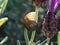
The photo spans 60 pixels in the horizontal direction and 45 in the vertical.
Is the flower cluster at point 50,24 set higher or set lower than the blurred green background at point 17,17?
higher

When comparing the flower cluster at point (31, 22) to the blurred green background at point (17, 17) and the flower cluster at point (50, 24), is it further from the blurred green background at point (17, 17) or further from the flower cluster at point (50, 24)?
the blurred green background at point (17, 17)

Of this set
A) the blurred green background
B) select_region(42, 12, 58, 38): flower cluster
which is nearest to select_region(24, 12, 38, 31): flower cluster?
select_region(42, 12, 58, 38): flower cluster

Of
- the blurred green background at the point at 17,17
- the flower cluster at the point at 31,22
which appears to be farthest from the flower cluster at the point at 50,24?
the blurred green background at the point at 17,17

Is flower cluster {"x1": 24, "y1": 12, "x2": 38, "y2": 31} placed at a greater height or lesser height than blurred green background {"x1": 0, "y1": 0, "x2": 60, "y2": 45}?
greater

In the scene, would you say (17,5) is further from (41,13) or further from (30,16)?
(30,16)

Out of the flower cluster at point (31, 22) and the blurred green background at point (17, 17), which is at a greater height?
the flower cluster at point (31, 22)

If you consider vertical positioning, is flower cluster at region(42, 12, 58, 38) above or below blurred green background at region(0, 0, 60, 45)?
above

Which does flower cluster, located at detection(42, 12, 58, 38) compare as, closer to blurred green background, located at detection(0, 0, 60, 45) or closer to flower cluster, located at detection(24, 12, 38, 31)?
flower cluster, located at detection(24, 12, 38, 31)

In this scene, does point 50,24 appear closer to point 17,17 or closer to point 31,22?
point 31,22

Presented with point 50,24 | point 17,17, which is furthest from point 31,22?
point 17,17

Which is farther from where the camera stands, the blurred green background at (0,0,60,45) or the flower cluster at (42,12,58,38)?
the blurred green background at (0,0,60,45)

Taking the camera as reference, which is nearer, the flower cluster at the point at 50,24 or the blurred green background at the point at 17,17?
the flower cluster at the point at 50,24
